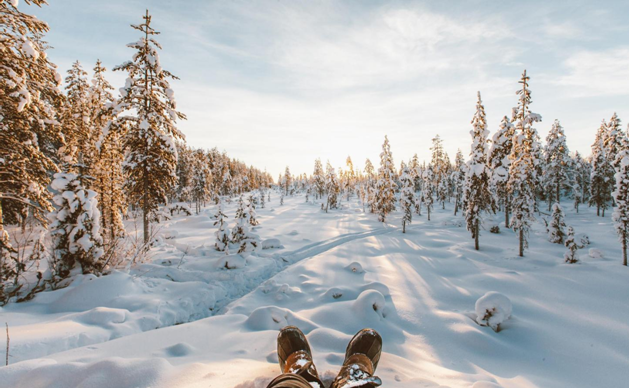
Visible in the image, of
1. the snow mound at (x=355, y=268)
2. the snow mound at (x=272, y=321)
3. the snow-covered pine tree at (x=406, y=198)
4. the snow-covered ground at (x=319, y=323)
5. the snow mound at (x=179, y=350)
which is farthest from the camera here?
the snow-covered pine tree at (x=406, y=198)

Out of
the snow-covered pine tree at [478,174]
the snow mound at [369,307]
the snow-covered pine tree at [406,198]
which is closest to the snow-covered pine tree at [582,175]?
the snow-covered pine tree at [406,198]

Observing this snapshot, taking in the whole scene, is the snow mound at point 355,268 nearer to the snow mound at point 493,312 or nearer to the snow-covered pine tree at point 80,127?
the snow mound at point 493,312

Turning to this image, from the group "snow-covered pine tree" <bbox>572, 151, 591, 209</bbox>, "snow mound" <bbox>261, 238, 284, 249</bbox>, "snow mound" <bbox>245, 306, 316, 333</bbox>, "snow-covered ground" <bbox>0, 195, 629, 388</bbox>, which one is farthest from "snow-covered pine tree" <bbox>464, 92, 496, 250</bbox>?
"snow-covered pine tree" <bbox>572, 151, 591, 209</bbox>

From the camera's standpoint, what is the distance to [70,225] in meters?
8.65

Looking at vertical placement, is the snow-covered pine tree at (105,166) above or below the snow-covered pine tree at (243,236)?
above

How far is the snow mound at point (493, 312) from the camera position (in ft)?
26.0

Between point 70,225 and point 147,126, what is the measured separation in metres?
6.44

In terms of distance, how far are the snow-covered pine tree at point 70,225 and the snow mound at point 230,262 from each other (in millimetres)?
5009

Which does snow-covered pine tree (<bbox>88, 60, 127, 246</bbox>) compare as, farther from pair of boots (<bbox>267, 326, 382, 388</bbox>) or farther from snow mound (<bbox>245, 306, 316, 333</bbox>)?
pair of boots (<bbox>267, 326, 382, 388</bbox>)

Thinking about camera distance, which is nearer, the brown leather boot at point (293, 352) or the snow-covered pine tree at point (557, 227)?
the brown leather boot at point (293, 352)

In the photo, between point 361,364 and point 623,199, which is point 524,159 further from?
point 361,364

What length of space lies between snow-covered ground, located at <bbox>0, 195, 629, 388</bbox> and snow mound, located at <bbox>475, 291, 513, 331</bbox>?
0.21m

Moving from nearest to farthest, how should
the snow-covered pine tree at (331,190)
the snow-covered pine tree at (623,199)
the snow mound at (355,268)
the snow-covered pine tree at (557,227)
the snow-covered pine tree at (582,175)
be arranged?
the snow mound at (355,268), the snow-covered pine tree at (623,199), the snow-covered pine tree at (557,227), the snow-covered pine tree at (582,175), the snow-covered pine tree at (331,190)

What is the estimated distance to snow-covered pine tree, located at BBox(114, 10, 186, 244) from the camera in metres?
13.4
